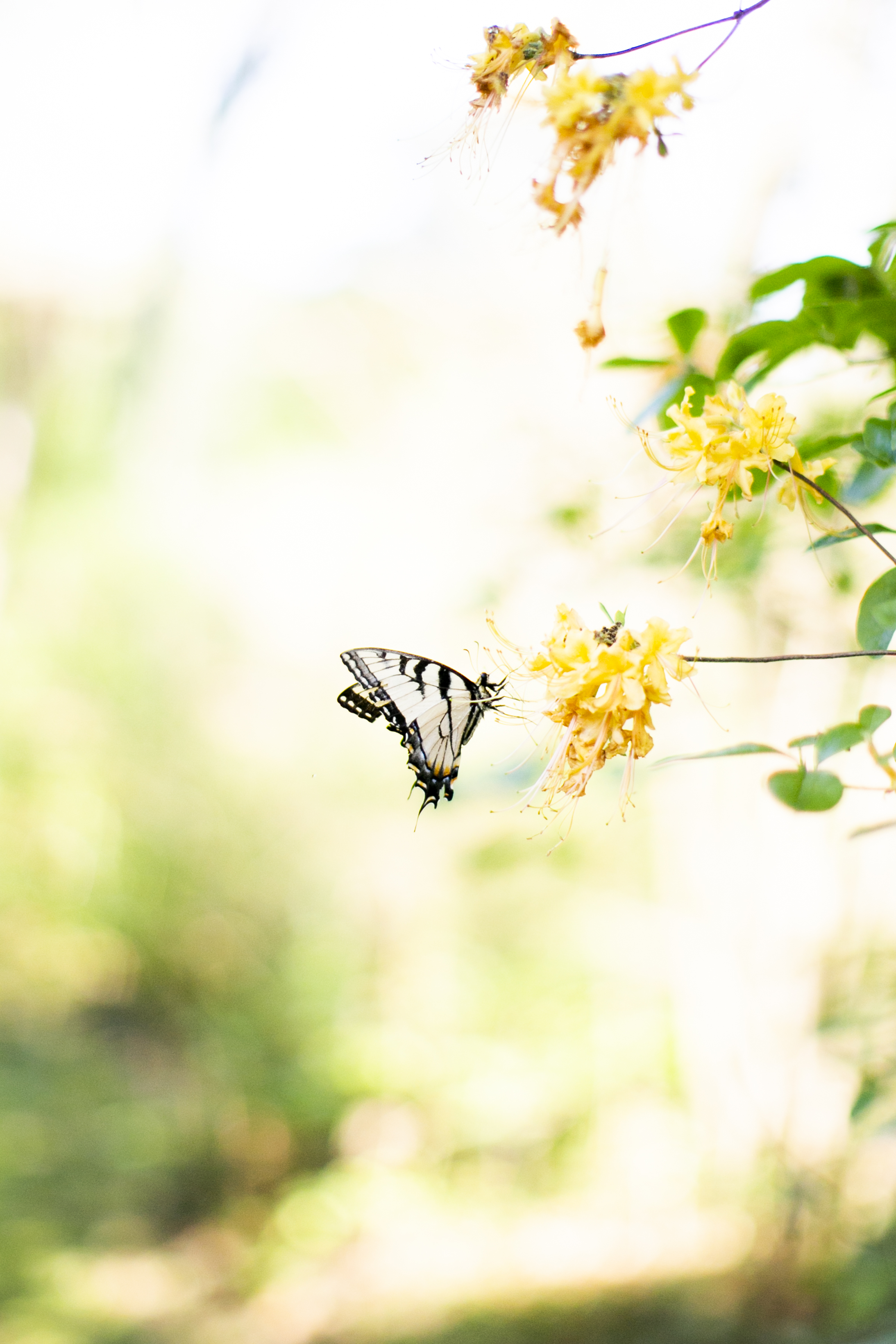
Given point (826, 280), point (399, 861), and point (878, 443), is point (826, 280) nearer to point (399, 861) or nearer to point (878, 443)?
point (878, 443)

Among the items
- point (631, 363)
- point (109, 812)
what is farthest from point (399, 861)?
point (631, 363)

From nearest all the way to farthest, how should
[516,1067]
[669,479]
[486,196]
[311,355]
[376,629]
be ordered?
[669,479] → [486,196] → [516,1067] → [376,629] → [311,355]

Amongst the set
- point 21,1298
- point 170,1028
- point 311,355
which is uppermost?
point 311,355

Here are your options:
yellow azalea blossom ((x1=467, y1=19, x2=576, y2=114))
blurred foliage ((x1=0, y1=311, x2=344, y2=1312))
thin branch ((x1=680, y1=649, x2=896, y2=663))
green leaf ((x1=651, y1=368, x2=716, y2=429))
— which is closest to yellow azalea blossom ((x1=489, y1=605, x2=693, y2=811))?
thin branch ((x1=680, y1=649, x2=896, y2=663))

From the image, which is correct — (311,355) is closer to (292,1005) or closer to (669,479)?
(292,1005)

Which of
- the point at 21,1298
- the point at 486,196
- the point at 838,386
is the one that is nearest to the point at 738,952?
the point at 838,386
